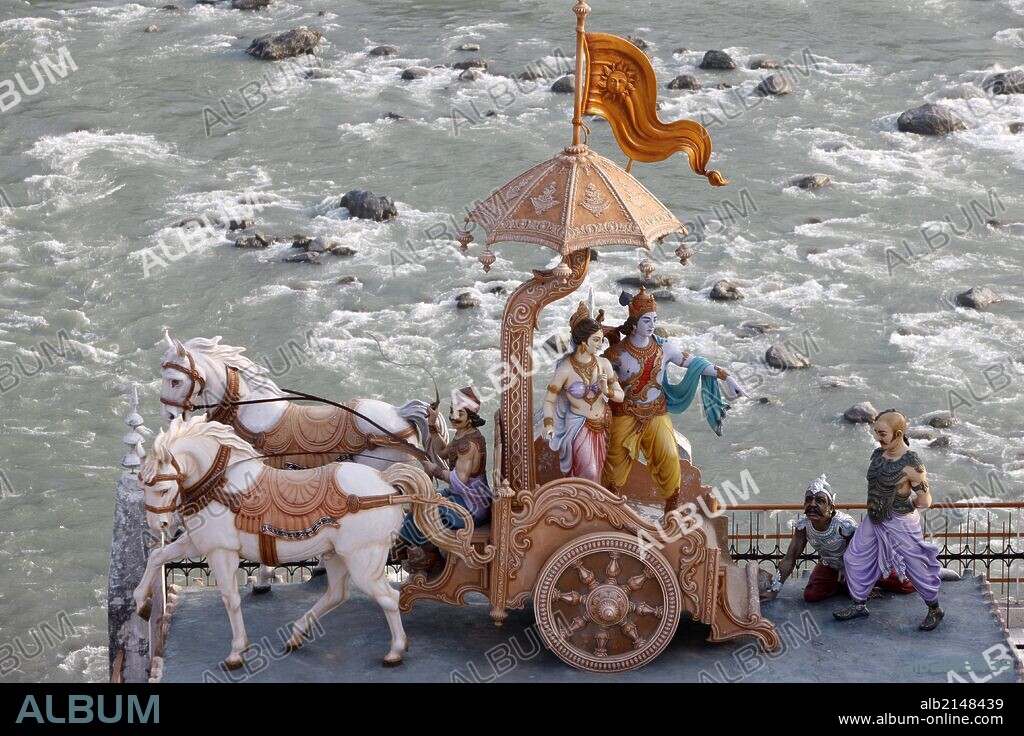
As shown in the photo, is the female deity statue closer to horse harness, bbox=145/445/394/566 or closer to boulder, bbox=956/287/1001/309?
horse harness, bbox=145/445/394/566

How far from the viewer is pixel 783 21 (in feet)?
122

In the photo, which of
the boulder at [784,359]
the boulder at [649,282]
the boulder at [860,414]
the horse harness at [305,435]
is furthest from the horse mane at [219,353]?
the boulder at [649,282]

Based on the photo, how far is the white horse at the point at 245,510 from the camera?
39.8 feet

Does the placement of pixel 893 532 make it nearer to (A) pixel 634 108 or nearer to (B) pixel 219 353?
(A) pixel 634 108

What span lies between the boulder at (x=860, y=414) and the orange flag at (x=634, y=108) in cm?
1093

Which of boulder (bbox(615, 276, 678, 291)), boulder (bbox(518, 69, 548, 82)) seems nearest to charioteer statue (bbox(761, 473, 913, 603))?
boulder (bbox(615, 276, 678, 291))

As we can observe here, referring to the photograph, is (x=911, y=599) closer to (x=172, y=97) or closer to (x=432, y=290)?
(x=432, y=290)

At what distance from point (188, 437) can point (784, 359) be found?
1413cm

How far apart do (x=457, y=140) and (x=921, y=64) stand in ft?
35.9

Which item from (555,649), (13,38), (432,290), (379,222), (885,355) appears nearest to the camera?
(555,649)

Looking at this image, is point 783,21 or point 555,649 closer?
point 555,649

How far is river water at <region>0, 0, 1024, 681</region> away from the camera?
898 inches

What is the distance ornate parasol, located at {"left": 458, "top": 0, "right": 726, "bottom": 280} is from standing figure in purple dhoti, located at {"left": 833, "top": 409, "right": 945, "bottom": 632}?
7.49 feet

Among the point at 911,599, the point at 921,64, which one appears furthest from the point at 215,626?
the point at 921,64
